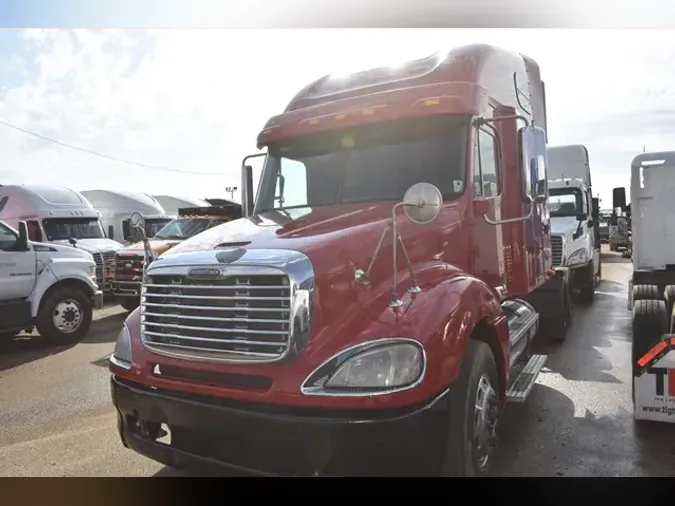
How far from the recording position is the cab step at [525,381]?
3.81m

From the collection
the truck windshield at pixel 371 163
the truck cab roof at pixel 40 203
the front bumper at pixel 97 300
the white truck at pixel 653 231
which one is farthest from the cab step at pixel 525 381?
the truck cab roof at pixel 40 203

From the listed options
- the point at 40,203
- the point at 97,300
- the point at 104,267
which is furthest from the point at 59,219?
the point at 97,300

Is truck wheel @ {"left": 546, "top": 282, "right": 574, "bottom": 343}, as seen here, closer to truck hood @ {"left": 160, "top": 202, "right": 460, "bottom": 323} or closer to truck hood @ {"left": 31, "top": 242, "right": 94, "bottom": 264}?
truck hood @ {"left": 160, "top": 202, "right": 460, "bottom": 323}

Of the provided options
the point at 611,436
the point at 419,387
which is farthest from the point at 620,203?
the point at 419,387

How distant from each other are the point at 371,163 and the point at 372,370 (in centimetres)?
178

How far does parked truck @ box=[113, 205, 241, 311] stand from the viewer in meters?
9.90

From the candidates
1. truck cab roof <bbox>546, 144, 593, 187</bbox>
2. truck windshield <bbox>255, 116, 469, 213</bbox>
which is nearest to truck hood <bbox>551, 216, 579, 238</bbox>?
truck cab roof <bbox>546, 144, 593, 187</bbox>

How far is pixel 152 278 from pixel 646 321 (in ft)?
13.0

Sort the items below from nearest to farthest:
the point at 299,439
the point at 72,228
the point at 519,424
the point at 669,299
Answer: the point at 299,439 → the point at 519,424 → the point at 669,299 → the point at 72,228

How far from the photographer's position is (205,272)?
2861 millimetres

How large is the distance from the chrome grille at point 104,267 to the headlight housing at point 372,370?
382 inches

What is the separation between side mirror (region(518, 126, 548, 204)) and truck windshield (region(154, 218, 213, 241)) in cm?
799

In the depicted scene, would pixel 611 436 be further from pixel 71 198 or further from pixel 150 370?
pixel 71 198

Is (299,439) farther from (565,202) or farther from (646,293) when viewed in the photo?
(565,202)
